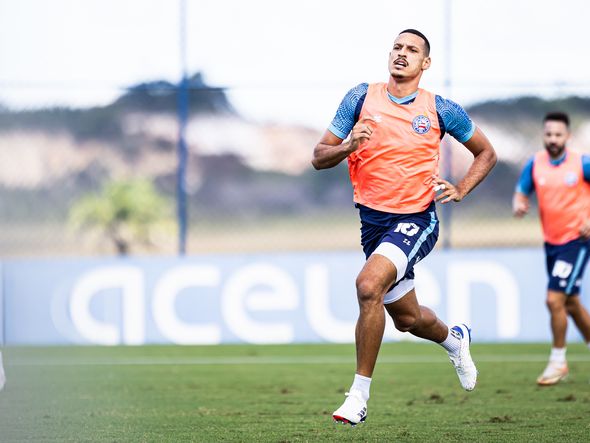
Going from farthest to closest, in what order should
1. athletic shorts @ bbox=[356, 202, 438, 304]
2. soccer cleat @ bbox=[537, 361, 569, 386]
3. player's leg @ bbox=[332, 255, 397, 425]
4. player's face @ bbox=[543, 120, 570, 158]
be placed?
1. player's face @ bbox=[543, 120, 570, 158]
2. soccer cleat @ bbox=[537, 361, 569, 386]
3. athletic shorts @ bbox=[356, 202, 438, 304]
4. player's leg @ bbox=[332, 255, 397, 425]

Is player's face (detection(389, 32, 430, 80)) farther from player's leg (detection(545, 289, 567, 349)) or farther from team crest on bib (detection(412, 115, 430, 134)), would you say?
player's leg (detection(545, 289, 567, 349))

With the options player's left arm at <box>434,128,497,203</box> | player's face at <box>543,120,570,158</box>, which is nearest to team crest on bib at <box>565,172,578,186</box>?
player's face at <box>543,120,570,158</box>

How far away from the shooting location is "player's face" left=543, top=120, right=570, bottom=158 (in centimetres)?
1024

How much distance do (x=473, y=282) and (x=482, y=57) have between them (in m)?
5.29

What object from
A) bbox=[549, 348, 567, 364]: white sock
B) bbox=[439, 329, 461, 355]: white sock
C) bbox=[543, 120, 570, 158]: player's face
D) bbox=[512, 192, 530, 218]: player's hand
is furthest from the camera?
bbox=[512, 192, 530, 218]: player's hand

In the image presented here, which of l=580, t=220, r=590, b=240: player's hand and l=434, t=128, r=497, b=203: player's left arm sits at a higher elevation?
l=434, t=128, r=497, b=203: player's left arm

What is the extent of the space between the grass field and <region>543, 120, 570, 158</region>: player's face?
80.1 inches

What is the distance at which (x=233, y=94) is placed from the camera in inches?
679

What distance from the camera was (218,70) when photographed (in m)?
18.1

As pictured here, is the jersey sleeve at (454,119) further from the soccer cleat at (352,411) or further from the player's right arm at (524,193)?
the player's right arm at (524,193)

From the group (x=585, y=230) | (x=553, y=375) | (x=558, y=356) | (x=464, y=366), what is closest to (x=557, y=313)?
(x=558, y=356)

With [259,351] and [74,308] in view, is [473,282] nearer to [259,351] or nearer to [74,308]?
[259,351]

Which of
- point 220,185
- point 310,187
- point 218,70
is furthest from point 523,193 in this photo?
point 220,185

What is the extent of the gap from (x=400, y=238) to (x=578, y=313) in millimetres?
3856
